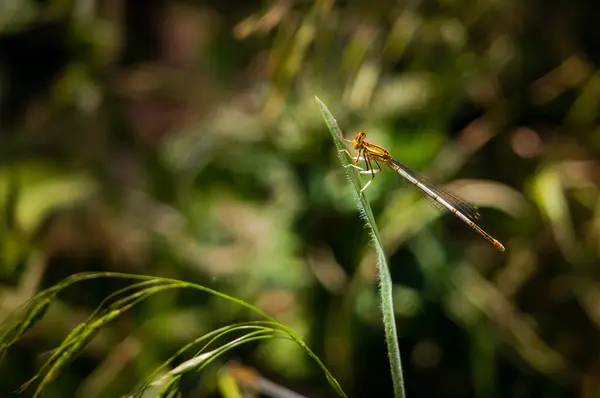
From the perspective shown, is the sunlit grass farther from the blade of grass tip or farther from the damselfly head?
the damselfly head

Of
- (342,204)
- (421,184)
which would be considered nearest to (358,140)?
(421,184)

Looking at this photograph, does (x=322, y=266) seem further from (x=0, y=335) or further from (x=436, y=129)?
(x=0, y=335)

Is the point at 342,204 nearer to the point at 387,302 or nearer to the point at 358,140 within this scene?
the point at 358,140

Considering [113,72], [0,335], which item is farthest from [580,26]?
[0,335]

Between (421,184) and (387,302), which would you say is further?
(421,184)

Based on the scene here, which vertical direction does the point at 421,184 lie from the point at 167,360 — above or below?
above

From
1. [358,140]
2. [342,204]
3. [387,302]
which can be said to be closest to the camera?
[387,302]

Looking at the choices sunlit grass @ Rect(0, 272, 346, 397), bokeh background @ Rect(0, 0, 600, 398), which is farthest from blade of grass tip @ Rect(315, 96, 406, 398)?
bokeh background @ Rect(0, 0, 600, 398)

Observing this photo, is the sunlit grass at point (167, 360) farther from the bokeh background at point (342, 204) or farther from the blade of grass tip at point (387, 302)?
the bokeh background at point (342, 204)

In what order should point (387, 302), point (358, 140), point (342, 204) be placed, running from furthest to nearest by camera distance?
point (342, 204) → point (358, 140) → point (387, 302)
